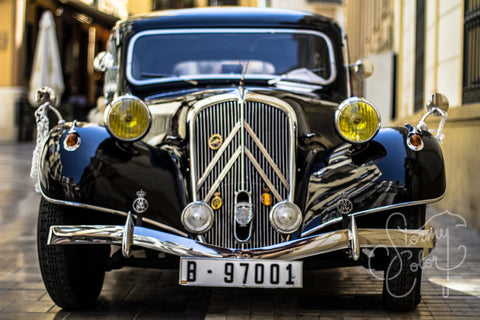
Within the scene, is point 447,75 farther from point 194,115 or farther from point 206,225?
point 206,225

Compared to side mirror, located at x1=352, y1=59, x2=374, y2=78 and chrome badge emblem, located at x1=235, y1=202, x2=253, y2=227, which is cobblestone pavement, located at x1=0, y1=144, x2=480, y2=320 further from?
side mirror, located at x1=352, y1=59, x2=374, y2=78

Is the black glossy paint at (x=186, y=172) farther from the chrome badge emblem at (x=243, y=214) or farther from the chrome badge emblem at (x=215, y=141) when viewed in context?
the chrome badge emblem at (x=243, y=214)

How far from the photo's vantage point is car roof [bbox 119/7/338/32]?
16.9 ft

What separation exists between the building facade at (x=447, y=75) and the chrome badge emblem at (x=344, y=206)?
10.7 ft

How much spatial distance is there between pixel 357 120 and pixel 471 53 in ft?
12.5

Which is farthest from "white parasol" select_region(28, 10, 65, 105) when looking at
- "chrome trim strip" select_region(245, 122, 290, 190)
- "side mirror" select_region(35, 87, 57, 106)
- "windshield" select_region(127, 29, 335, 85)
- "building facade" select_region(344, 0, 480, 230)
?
"chrome trim strip" select_region(245, 122, 290, 190)

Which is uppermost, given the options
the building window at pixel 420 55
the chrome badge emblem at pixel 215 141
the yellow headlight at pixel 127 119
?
the building window at pixel 420 55

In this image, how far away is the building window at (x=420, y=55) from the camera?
410 inches

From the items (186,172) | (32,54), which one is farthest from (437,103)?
(32,54)

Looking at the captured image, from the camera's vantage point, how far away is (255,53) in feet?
16.5

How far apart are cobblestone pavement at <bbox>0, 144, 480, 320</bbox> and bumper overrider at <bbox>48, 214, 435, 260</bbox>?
45 cm

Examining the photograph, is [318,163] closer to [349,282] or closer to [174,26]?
[349,282]

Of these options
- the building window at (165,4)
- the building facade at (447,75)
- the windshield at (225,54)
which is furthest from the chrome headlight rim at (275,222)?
the building window at (165,4)

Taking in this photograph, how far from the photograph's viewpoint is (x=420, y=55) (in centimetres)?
1074
